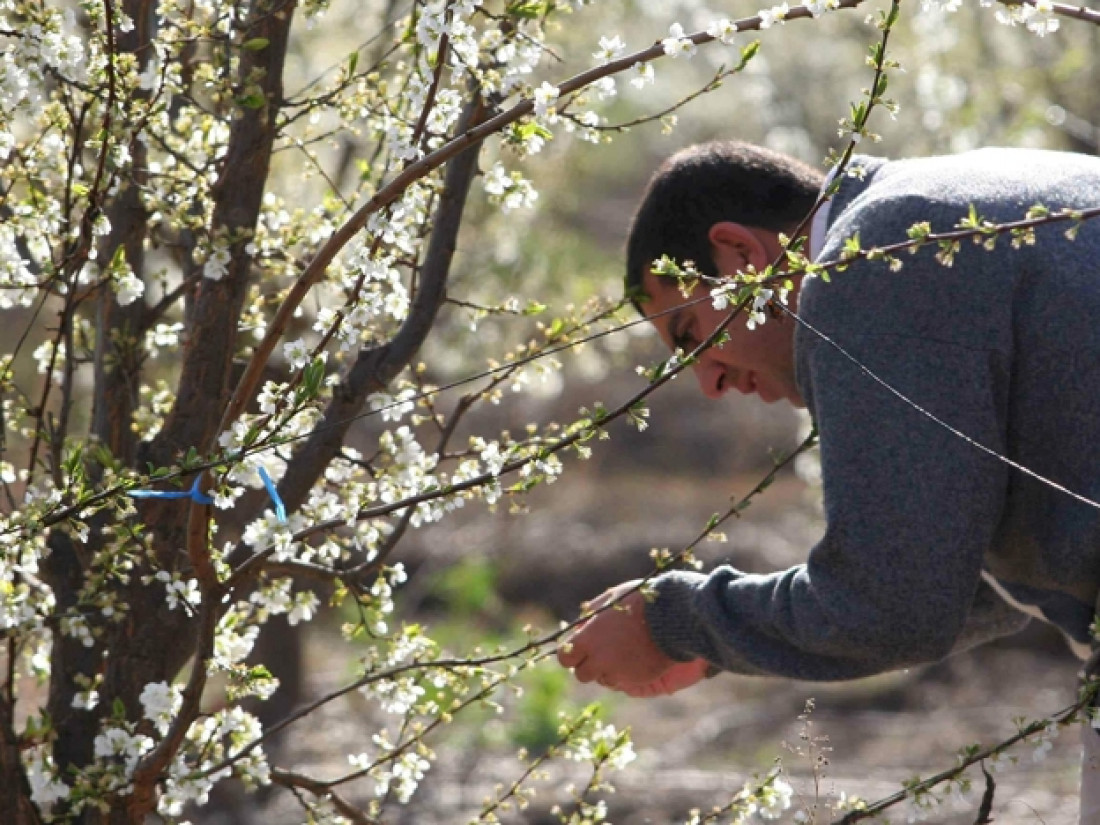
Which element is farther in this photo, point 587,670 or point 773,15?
point 587,670

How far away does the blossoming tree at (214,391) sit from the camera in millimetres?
1909

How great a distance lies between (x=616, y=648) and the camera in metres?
2.24

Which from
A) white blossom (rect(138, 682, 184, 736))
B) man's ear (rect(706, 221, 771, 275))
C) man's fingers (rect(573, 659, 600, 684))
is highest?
man's ear (rect(706, 221, 771, 275))

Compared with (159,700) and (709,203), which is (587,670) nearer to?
(159,700)

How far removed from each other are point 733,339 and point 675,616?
1.57 feet

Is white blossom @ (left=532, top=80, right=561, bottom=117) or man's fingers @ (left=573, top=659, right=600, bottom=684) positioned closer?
white blossom @ (left=532, top=80, right=561, bottom=117)

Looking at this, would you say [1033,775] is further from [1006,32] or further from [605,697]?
[1006,32]

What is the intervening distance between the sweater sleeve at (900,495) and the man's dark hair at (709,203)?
50 cm

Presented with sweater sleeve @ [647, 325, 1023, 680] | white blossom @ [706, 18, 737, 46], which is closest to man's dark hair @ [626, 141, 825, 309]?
sweater sleeve @ [647, 325, 1023, 680]

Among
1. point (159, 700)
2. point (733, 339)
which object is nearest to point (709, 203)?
point (733, 339)

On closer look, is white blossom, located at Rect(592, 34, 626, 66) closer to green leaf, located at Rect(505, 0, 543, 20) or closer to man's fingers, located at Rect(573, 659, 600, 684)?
green leaf, located at Rect(505, 0, 543, 20)

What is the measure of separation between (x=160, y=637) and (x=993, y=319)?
1.40 meters

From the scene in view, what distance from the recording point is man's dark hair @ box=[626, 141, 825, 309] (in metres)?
2.38

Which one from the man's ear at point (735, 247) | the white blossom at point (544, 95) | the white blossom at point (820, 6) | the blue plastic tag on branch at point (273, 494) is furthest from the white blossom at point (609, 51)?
the blue plastic tag on branch at point (273, 494)
